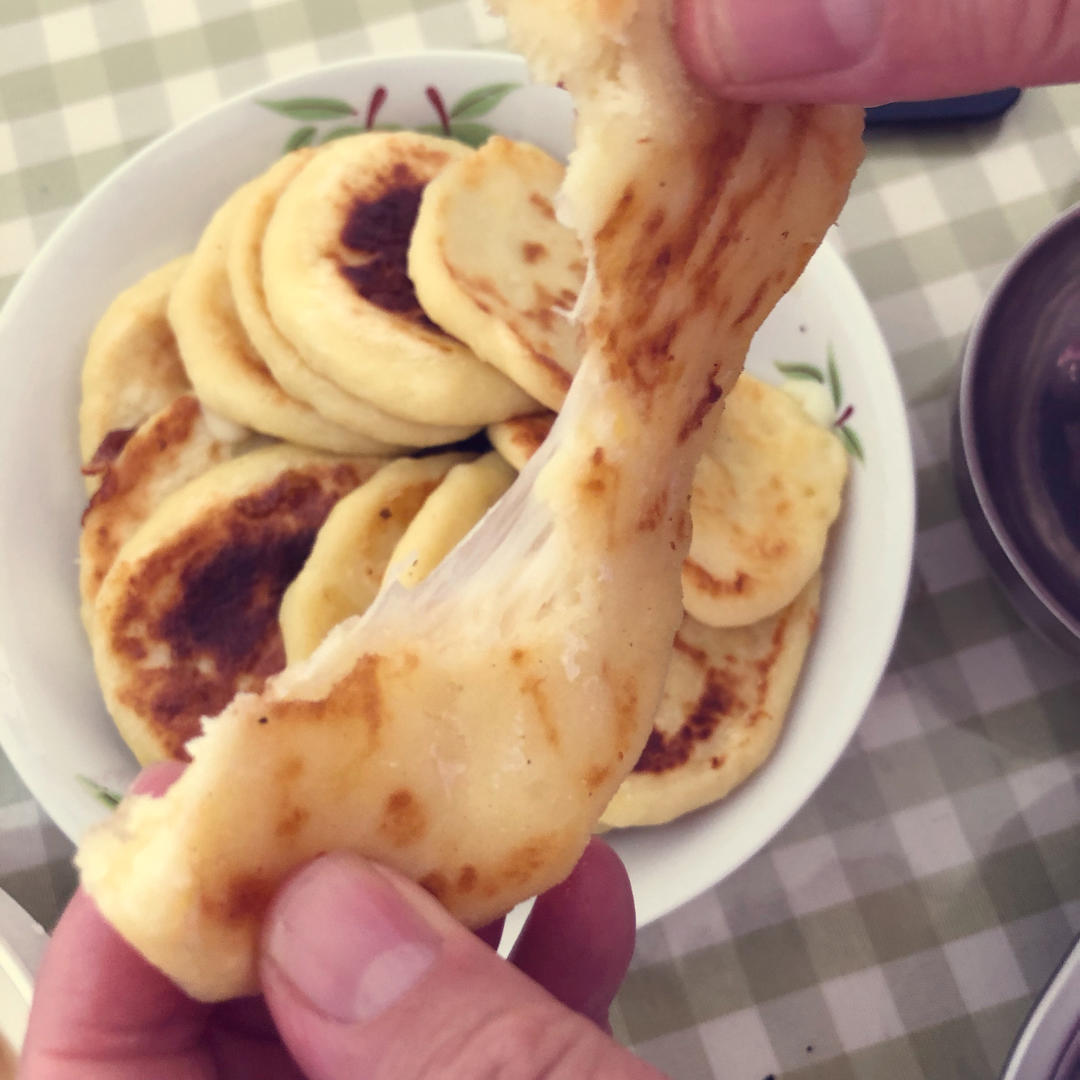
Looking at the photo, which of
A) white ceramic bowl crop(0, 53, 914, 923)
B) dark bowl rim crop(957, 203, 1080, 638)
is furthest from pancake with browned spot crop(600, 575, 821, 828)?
dark bowl rim crop(957, 203, 1080, 638)

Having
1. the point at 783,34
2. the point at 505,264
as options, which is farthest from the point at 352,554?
the point at 783,34

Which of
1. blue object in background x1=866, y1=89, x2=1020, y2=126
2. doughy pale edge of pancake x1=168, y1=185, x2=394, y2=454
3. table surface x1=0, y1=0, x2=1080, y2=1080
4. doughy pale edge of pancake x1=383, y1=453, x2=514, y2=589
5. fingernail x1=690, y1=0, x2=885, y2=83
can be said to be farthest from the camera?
blue object in background x1=866, y1=89, x2=1020, y2=126

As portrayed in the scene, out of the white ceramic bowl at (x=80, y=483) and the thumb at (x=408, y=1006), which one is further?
the white ceramic bowl at (x=80, y=483)

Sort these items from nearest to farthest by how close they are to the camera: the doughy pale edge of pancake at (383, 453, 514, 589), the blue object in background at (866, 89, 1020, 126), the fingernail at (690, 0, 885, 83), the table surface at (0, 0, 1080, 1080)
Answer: the fingernail at (690, 0, 885, 83)
the doughy pale edge of pancake at (383, 453, 514, 589)
the table surface at (0, 0, 1080, 1080)
the blue object in background at (866, 89, 1020, 126)

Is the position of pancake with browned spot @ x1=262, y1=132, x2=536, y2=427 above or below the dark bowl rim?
above

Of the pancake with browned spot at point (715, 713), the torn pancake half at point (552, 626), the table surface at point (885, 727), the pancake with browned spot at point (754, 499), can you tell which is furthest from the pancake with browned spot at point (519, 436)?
the table surface at point (885, 727)

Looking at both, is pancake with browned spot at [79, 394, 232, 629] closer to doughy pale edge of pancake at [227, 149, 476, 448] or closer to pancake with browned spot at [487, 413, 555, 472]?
doughy pale edge of pancake at [227, 149, 476, 448]

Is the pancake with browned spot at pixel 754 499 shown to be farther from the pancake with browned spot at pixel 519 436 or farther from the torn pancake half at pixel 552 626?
the torn pancake half at pixel 552 626

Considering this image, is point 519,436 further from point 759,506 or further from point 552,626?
point 552,626
